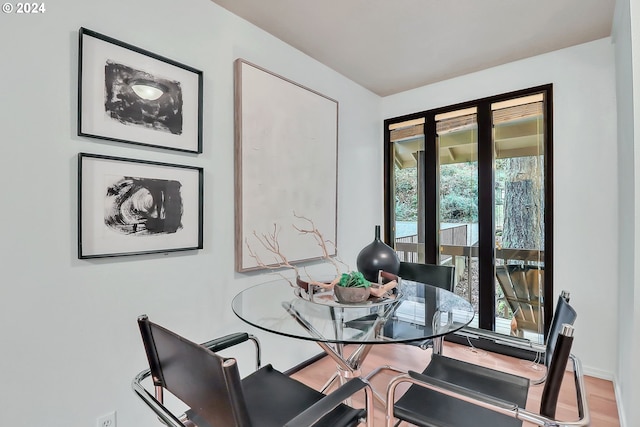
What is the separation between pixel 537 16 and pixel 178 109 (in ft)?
7.81

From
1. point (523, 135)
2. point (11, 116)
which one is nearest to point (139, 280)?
point (11, 116)

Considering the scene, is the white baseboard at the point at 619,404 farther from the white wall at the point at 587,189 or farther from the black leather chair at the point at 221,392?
the black leather chair at the point at 221,392

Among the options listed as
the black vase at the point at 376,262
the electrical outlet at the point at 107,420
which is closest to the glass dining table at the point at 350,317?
the black vase at the point at 376,262

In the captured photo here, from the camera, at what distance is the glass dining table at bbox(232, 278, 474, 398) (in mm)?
1414

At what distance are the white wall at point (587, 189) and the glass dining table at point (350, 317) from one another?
130cm

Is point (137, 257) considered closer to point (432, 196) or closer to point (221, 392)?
point (221, 392)

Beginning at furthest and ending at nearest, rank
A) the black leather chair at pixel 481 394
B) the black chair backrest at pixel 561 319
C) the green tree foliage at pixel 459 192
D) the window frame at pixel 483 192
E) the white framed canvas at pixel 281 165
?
1. the green tree foliage at pixel 459 192
2. the window frame at pixel 483 192
3. the white framed canvas at pixel 281 165
4. the black chair backrest at pixel 561 319
5. the black leather chair at pixel 481 394

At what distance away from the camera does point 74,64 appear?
1.48 metres

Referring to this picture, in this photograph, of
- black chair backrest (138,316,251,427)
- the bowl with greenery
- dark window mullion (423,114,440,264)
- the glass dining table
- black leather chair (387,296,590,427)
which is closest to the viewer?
black chair backrest (138,316,251,427)

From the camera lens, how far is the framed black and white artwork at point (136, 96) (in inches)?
59.4

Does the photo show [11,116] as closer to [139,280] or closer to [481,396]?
[139,280]

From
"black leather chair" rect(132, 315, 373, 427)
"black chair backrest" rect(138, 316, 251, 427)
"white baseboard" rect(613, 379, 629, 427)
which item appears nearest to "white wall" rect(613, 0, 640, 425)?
"white baseboard" rect(613, 379, 629, 427)

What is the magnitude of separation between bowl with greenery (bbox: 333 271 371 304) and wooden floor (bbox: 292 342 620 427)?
0.87m

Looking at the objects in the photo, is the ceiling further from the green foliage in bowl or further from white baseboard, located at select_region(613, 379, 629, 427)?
white baseboard, located at select_region(613, 379, 629, 427)
